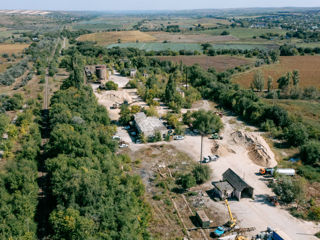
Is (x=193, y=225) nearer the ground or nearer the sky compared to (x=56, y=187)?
nearer the ground

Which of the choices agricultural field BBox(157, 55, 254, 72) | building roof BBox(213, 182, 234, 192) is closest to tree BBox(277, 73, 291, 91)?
agricultural field BBox(157, 55, 254, 72)

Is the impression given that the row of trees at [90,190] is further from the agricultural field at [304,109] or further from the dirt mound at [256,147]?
the agricultural field at [304,109]

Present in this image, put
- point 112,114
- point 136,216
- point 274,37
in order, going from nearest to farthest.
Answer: point 136,216 → point 112,114 → point 274,37

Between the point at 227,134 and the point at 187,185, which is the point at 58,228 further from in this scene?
the point at 227,134

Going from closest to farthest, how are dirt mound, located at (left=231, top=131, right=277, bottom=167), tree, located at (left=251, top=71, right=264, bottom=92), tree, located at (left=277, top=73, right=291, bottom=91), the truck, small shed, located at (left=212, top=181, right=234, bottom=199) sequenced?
small shed, located at (left=212, top=181, right=234, bottom=199)
the truck
dirt mound, located at (left=231, top=131, right=277, bottom=167)
tree, located at (left=277, top=73, right=291, bottom=91)
tree, located at (left=251, top=71, right=264, bottom=92)

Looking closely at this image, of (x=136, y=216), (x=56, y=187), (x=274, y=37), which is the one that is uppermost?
(x=274, y=37)

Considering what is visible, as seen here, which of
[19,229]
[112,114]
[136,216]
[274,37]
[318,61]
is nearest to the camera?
[19,229]

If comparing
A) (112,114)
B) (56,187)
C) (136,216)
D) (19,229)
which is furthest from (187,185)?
(112,114)

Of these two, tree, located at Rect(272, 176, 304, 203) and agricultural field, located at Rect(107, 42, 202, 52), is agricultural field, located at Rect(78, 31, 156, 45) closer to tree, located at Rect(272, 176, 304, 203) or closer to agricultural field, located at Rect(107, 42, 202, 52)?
agricultural field, located at Rect(107, 42, 202, 52)
